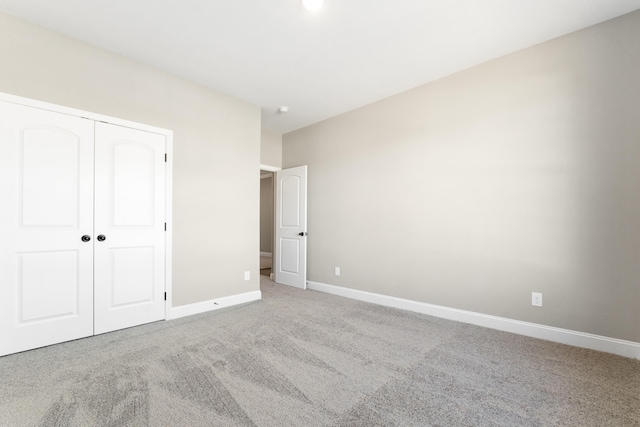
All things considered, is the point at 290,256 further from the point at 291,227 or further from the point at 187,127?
the point at 187,127

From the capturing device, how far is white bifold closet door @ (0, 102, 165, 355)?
2311mm

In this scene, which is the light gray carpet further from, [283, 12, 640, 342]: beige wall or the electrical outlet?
[283, 12, 640, 342]: beige wall

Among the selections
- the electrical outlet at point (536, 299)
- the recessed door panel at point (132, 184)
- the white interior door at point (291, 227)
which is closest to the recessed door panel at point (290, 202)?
the white interior door at point (291, 227)

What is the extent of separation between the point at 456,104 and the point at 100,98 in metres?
3.73

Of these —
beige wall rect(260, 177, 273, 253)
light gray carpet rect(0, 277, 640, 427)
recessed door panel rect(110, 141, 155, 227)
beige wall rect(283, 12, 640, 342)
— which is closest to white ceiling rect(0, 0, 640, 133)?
beige wall rect(283, 12, 640, 342)

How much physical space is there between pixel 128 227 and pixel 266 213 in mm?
5142

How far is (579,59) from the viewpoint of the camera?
2.52 metres

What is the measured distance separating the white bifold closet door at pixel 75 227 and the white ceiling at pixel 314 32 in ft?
2.75

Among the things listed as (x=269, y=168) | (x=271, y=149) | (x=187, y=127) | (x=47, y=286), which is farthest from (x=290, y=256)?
(x=47, y=286)

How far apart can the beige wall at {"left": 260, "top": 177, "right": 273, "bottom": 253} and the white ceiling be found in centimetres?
460

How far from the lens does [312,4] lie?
2170 millimetres

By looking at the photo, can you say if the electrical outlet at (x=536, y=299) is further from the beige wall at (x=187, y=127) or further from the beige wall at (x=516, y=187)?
the beige wall at (x=187, y=127)

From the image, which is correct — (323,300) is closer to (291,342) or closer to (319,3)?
(291,342)

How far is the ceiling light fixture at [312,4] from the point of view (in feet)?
7.05
